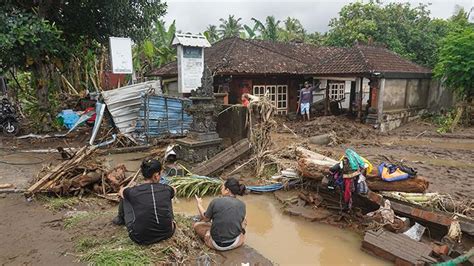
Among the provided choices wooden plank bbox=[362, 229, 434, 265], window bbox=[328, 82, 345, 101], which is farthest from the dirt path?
window bbox=[328, 82, 345, 101]

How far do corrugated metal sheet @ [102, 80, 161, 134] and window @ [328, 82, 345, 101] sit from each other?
12259 millimetres

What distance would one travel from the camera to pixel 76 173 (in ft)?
23.3

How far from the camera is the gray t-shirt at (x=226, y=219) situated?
4.51 meters

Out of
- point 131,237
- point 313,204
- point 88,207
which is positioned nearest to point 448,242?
point 313,204

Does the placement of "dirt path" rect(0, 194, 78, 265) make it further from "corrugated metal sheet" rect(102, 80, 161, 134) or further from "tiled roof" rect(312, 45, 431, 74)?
"tiled roof" rect(312, 45, 431, 74)

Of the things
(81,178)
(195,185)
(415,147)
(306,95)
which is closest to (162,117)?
(195,185)

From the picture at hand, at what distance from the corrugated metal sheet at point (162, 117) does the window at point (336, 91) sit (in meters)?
11.5

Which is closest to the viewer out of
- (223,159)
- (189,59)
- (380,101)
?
(223,159)

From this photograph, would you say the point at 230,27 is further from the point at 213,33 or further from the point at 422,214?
the point at 422,214

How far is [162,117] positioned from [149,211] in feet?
26.1

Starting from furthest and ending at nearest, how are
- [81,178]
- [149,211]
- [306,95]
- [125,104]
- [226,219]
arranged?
[306,95] → [125,104] → [81,178] → [226,219] → [149,211]

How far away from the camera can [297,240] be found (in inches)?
228

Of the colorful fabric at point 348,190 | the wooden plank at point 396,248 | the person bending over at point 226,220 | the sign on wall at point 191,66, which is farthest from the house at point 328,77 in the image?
the person bending over at point 226,220

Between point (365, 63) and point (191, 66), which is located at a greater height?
point (365, 63)
